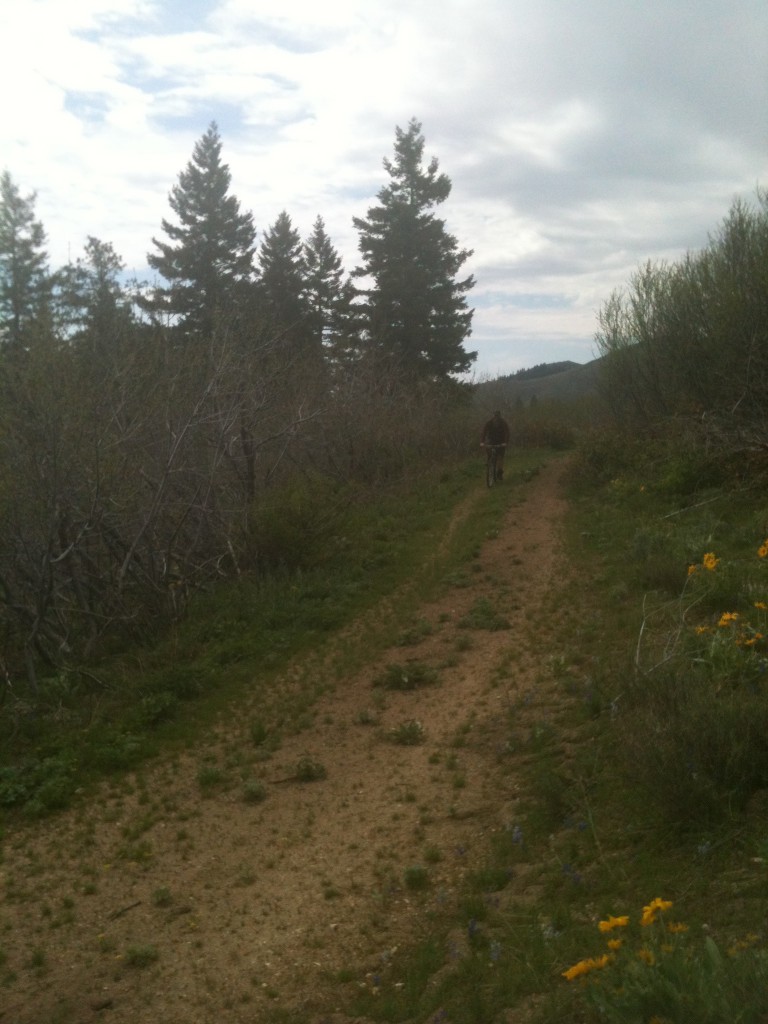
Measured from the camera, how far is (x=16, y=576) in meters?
9.02

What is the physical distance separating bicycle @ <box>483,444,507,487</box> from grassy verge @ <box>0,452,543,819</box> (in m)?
4.82

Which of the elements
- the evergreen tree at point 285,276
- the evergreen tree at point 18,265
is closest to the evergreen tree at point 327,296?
the evergreen tree at point 285,276

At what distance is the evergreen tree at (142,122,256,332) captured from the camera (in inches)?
1068

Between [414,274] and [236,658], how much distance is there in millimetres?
25257

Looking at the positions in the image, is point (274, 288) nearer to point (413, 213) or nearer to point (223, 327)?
point (413, 213)

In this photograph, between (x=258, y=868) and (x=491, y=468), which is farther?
(x=491, y=468)

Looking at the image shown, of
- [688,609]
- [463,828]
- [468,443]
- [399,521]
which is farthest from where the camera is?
[468,443]

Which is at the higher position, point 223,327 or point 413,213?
point 413,213

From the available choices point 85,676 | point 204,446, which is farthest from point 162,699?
point 204,446

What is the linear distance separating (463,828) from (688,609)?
118 inches

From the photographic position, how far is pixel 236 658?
9148 mm

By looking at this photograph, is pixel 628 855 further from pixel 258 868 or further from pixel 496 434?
pixel 496 434

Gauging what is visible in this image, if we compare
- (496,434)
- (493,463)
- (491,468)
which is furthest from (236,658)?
(491,468)

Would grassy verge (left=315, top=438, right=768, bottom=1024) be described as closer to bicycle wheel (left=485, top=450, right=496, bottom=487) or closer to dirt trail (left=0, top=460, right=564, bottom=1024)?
dirt trail (left=0, top=460, right=564, bottom=1024)
